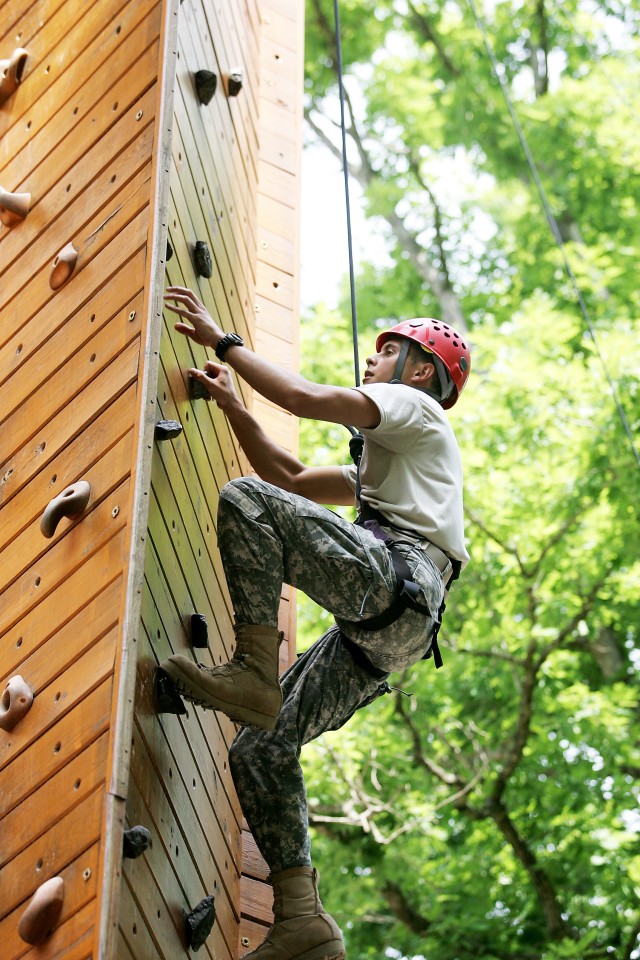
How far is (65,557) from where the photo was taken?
10.9 ft

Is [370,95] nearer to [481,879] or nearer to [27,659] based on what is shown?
[481,879]

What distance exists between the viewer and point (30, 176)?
14.4 feet

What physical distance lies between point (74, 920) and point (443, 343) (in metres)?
2.14

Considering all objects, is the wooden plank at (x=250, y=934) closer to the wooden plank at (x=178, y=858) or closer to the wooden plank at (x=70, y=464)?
the wooden plank at (x=178, y=858)

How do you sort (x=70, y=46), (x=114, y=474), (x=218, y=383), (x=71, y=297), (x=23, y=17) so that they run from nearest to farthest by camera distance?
Answer: (x=114, y=474) < (x=71, y=297) < (x=218, y=383) < (x=70, y=46) < (x=23, y=17)

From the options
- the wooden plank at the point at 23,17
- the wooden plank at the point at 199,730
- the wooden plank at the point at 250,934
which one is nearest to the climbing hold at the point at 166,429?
the wooden plank at the point at 199,730

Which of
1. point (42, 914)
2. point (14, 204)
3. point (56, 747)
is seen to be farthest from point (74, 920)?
point (14, 204)

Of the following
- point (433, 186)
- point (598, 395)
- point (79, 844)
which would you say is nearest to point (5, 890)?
point (79, 844)

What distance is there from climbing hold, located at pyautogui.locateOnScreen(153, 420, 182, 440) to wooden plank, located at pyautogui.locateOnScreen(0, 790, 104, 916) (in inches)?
43.8

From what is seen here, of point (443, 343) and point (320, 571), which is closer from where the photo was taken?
point (320, 571)

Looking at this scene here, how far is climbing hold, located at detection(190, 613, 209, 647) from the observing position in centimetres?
383

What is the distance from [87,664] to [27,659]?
327 mm

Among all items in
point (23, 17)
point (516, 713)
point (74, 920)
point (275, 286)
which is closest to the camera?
point (74, 920)

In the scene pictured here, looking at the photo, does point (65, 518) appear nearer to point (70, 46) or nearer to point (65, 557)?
point (65, 557)
